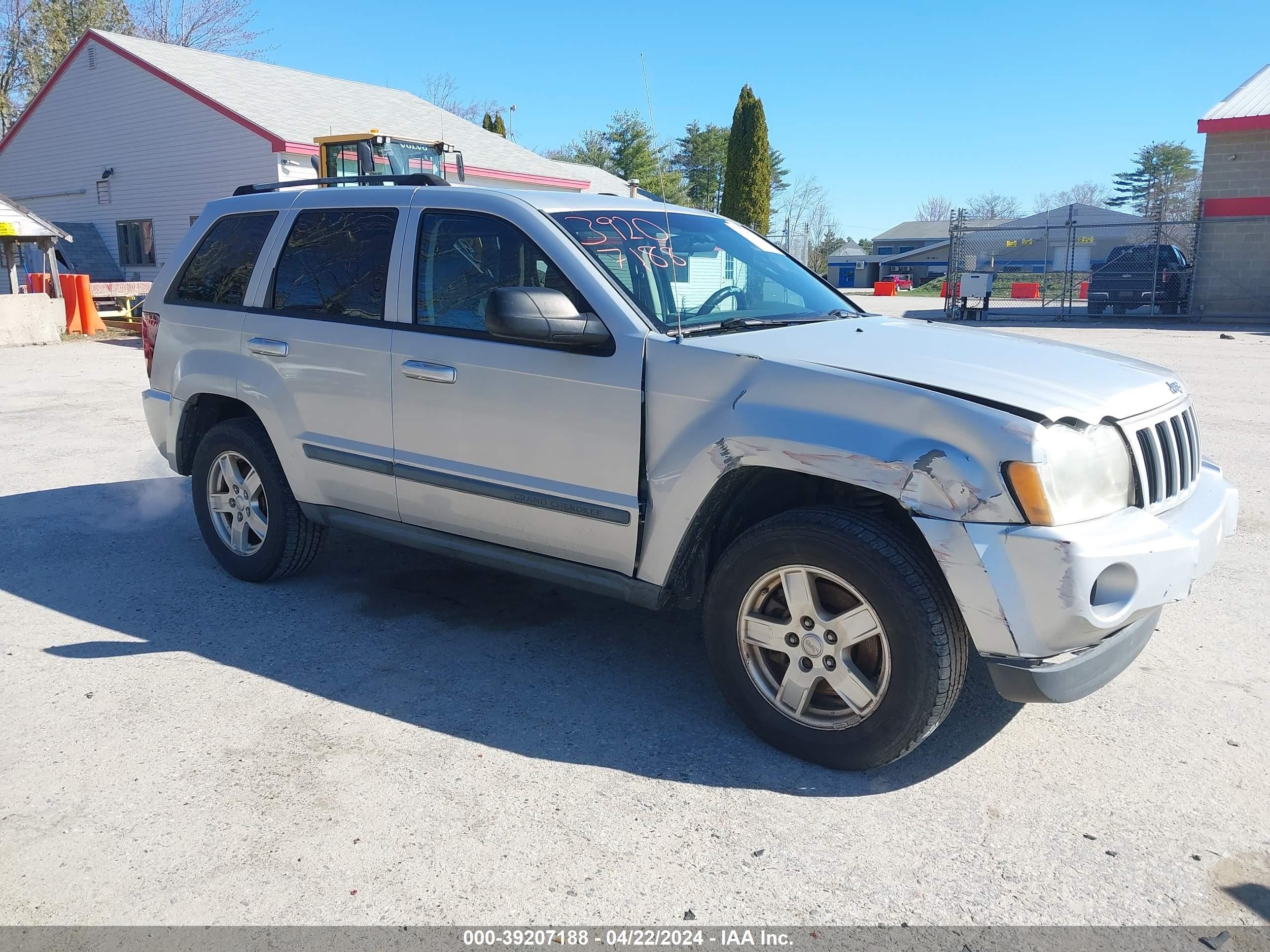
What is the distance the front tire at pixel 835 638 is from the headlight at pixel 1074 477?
1.34ft

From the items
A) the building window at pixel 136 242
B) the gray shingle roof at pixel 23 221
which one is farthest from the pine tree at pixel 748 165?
the gray shingle roof at pixel 23 221

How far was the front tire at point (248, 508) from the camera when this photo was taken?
498 cm

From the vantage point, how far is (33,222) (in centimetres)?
2286

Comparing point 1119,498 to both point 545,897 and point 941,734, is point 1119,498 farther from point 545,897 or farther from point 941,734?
point 545,897

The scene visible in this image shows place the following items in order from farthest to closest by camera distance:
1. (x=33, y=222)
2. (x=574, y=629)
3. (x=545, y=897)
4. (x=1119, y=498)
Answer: (x=33, y=222) < (x=574, y=629) < (x=1119, y=498) < (x=545, y=897)

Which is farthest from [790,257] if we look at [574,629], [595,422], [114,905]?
[114,905]

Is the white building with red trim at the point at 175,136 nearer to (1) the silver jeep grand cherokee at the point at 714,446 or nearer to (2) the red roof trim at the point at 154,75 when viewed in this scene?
(2) the red roof trim at the point at 154,75

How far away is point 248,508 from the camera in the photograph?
5.17m

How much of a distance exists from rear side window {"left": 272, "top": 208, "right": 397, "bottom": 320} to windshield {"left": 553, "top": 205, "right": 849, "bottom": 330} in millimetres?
930

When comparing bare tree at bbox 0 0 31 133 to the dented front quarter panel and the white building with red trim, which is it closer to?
the white building with red trim

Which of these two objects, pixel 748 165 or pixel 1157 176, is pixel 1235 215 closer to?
pixel 748 165

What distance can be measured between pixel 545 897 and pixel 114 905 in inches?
45.6

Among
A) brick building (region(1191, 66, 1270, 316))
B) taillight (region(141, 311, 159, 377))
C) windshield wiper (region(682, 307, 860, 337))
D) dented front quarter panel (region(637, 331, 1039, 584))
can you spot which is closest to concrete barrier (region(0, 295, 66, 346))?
taillight (region(141, 311, 159, 377))

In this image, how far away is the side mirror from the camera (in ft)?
11.8
